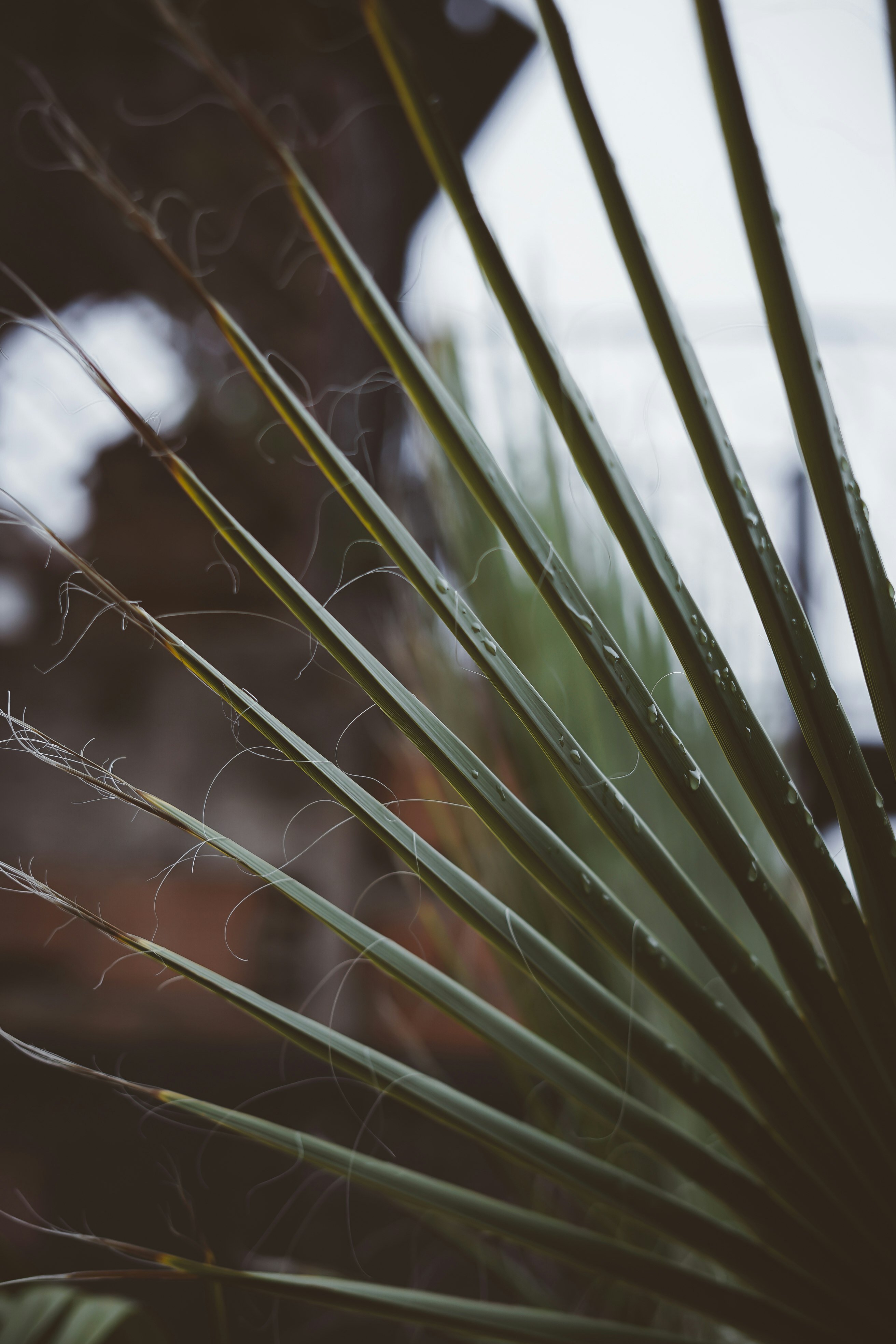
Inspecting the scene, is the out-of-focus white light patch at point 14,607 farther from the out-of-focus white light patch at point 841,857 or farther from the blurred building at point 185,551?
the out-of-focus white light patch at point 841,857

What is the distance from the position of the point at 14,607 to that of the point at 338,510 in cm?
138

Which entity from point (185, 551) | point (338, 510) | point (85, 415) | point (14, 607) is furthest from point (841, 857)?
point (14, 607)

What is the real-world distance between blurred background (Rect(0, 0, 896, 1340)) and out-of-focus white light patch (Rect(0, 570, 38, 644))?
16 mm

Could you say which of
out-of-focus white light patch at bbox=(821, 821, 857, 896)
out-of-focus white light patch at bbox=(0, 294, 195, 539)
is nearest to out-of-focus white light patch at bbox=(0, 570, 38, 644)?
out-of-focus white light patch at bbox=(0, 294, 195, 539)

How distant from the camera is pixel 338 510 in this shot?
160cm

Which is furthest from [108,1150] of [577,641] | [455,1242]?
[577,641]

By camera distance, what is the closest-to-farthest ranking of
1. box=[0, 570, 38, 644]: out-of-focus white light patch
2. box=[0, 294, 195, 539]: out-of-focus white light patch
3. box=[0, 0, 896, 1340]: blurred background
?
box=[0, 0, 896, 1340]: blurred background
box=[0, 294, 195, 539]: out-of-focus white light patch
box=[0, 570, 38, 644]: out-of-focus white light patch

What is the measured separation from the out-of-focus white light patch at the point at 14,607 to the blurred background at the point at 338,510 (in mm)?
16

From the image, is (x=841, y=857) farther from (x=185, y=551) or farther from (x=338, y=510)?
(x=185, y=551)

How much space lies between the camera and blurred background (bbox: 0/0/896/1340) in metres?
0.37

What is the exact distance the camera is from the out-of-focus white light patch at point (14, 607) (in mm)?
2354

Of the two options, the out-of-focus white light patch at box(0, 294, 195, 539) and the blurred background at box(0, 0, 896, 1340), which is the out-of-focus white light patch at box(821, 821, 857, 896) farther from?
the out-of-focus white light patch at box(0, 294, 195, 539)

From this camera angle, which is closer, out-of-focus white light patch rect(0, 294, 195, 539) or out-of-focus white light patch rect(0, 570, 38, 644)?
out-of-focus white light patch rect(0, 294, 195, 539)

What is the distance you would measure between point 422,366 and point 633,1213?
0.28 metres
